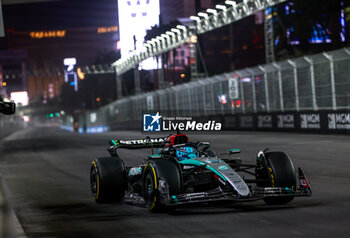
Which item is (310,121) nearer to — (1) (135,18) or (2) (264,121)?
(2) (264,121)

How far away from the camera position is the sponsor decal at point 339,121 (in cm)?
2652

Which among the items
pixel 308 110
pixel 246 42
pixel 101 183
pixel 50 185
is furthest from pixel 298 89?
pixel 246 42

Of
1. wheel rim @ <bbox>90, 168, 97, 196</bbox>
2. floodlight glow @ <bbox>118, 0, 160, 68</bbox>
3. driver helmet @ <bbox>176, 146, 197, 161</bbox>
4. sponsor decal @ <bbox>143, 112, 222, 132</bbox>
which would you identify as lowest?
wheel rim @ <bbox>90, 168, 97, 196</bbox>

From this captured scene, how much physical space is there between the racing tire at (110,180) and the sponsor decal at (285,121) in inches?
895

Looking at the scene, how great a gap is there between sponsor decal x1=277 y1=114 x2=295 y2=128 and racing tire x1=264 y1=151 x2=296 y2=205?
75.8 feet

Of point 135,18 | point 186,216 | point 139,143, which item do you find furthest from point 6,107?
point 135,18

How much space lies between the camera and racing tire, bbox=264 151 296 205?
8883mm

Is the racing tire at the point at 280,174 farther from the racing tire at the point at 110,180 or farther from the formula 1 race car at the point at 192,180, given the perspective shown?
the racing tire at the point at 110,180

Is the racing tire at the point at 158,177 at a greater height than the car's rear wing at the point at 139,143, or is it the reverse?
the car's rear wing at the point at 139,143

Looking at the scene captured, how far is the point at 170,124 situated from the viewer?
10.8 meters

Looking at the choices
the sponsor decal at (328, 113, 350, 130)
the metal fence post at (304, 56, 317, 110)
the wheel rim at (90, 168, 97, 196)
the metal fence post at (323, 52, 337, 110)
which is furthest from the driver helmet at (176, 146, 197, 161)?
the metal fence post at (304, 56, 317, 110)

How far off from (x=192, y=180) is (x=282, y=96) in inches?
1002

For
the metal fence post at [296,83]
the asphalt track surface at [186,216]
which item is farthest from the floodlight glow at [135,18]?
the asphalt track surface at [186,216]

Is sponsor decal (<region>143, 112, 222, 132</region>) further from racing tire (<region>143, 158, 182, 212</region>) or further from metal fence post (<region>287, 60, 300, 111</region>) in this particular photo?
metal fence post (<region>287, 60, 300, 111</region>)
